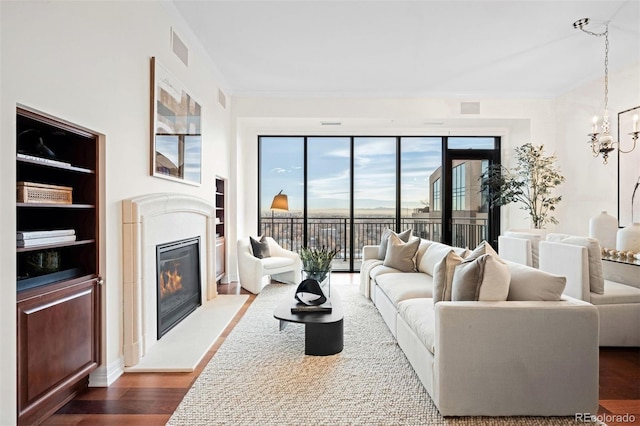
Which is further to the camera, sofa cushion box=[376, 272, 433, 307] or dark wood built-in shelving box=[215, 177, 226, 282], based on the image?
dark wood built-in shelving box=[215, 177, 226, 282]

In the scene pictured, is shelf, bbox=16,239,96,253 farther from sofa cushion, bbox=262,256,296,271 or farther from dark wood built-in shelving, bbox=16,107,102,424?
sofa cushion, bbox=262,256,296,271

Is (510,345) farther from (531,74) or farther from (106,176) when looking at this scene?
(531,74)

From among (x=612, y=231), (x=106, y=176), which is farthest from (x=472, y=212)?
(x=106, y=176)

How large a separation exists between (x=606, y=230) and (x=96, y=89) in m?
5.28

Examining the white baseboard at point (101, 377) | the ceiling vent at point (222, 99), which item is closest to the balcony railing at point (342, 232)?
the ceiling vent at point (222, 99)

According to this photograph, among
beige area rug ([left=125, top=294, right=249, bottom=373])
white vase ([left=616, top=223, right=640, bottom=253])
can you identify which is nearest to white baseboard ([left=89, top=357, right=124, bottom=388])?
beige area rug ([left=125, top=294, right=249, bottom=373])

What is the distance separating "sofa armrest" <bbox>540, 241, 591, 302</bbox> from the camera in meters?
3.06

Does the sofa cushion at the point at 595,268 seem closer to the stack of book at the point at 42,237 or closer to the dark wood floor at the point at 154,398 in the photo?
the dark wood floor at the point at 154,398

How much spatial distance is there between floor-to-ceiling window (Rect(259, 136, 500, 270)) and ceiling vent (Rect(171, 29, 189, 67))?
2.90 m

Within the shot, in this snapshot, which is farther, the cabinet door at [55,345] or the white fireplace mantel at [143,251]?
the white fireplace mantel at [143,251]

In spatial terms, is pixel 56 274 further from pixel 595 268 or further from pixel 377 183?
pixel 377 183

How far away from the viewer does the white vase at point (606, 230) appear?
431 cm

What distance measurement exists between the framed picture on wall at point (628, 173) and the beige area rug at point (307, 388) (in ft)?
11.4
